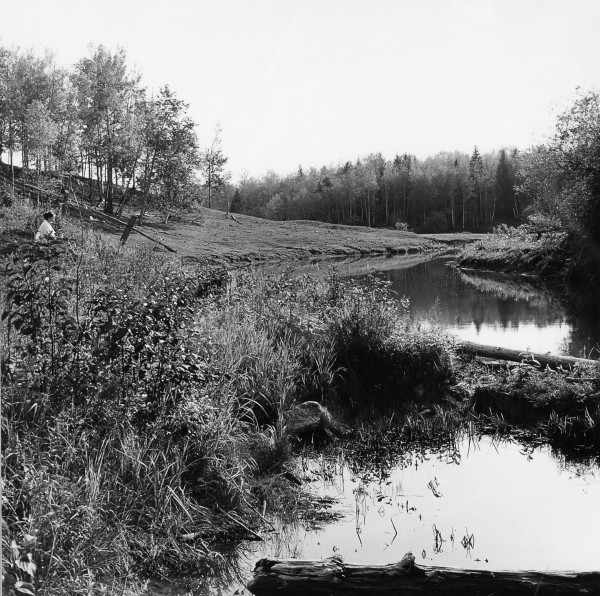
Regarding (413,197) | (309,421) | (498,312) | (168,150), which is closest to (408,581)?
(309,421)

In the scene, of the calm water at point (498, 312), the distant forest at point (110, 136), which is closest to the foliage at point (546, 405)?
the calm water at point (498, 312)

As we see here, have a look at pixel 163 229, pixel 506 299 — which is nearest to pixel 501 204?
pixel 163 229

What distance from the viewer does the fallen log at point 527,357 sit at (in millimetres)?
10344

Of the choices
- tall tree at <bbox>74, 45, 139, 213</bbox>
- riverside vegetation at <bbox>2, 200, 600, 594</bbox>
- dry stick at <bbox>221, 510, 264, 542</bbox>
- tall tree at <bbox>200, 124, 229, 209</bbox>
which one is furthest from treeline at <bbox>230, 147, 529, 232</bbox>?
dry stick at <bbox>221, 510, 264, 542</bbox>

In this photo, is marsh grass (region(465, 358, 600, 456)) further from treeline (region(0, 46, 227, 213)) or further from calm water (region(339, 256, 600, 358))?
treeline (region(0, 46, 227, 213))

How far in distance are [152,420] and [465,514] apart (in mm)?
3253

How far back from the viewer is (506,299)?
2444 centimetres

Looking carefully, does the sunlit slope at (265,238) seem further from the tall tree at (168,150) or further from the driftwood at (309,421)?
the driftwood at (309,421)

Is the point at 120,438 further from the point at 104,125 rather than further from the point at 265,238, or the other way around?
the point at 265,238

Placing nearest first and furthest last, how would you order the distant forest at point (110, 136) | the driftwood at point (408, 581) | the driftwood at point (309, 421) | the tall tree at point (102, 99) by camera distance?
1. the driftwood at point (408, 581)
2. the driftwood at point (309, 421)
3. the distant forest at point (110, 136)
4. the tall tree at point (102, 99)

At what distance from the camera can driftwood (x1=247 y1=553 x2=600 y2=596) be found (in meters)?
4.36

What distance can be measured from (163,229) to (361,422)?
44.6 meters

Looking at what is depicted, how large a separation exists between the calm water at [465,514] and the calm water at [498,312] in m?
4.65

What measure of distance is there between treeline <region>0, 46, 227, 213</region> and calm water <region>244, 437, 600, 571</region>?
32.4 m
